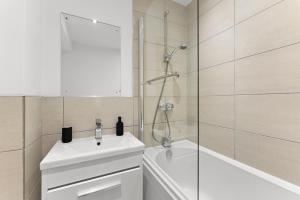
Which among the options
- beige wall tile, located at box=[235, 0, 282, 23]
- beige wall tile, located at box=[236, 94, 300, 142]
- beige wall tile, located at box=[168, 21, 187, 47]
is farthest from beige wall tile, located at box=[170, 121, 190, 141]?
beige wall tile, located at box=[235, 0, 282, 23]

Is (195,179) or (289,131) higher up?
(289,131)

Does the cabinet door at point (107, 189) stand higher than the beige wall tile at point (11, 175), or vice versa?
the beige wall tile at point (11, 175)

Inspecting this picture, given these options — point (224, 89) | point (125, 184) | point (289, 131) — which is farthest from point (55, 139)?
point (289, 131)

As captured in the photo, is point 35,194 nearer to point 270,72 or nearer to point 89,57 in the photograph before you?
point 89,57

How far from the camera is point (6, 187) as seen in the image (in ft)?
2.28

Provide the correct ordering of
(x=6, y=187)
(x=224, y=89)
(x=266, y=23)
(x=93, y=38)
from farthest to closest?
1. (x=224, y=89)
2. (x=93, y=38)
3. (x=266, y=23)
4. (x=6, y=187)

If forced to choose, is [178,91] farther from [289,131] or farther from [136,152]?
[289,131]

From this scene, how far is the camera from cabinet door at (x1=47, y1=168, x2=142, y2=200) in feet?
2.52

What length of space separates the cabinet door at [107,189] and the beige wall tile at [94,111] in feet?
1.50

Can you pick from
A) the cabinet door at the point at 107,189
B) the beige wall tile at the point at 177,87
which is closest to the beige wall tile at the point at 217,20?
the beige wall tile at the point at 177,87

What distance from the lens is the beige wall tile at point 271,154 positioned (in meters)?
0.90

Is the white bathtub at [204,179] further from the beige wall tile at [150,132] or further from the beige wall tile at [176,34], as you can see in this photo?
the beige wall tile at [176,34]

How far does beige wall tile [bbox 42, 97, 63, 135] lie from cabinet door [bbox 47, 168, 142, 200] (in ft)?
1.54

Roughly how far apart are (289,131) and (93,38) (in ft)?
5.22
